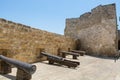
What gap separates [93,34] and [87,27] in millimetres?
933

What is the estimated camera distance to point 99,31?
10.9 metres

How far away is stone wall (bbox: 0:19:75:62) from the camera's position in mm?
4589

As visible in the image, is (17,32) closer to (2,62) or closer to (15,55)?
(15,55)

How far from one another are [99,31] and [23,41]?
708 centimetres

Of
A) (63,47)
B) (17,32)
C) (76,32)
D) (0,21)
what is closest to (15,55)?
(17,32)

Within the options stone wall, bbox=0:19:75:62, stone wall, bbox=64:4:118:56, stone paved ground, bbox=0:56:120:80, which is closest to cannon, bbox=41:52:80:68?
stone paved ground, bbox=0:56:120:80

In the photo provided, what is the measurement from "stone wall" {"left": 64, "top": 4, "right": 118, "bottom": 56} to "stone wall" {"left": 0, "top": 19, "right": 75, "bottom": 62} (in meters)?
4.40

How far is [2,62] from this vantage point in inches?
154

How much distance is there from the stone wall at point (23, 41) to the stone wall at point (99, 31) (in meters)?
4.40

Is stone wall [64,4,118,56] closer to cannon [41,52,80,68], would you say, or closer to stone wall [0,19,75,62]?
stone wall [0,19,75,62]

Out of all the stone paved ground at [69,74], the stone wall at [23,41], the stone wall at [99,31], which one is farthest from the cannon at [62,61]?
the stone wall at [99,31]

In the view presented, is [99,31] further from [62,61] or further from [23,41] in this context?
[23,41]

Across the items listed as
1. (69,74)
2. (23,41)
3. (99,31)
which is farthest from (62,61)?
(99,31)

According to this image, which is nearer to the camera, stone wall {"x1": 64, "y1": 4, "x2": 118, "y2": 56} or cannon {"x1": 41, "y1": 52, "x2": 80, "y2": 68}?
cannon {"x1": 41, "y1": 52, "x2": 80, "y2": 68}
